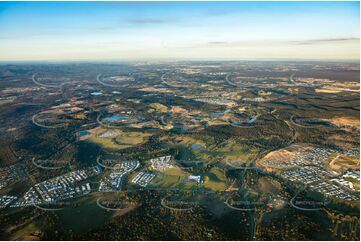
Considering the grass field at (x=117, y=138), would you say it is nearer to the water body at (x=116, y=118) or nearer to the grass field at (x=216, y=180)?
the water body at (x=116, y=118)

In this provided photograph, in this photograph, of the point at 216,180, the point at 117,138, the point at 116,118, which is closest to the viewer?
the point at 216,180

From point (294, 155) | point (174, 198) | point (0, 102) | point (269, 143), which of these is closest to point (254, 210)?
point (174, 198)

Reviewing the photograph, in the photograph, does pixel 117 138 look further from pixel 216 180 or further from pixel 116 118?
pixel 216 180

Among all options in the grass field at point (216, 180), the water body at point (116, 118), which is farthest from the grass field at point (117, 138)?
the grass field at point (216, 180)

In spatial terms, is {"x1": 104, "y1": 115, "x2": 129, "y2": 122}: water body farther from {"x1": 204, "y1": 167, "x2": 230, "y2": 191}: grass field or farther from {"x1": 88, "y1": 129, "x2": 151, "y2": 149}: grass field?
{"x1": 204, "y1": 167, "x2": 230, "y2": 191}: grass field

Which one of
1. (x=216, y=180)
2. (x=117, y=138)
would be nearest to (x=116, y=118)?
(x=117, y=138)

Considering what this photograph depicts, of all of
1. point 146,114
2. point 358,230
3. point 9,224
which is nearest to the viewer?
point 358,230

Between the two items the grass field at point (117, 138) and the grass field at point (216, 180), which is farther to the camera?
the grass field at point (117, 138)

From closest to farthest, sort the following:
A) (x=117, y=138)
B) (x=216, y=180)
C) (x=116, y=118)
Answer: (x=216, y=180), (x=117, y=138), (x=116, y=118)

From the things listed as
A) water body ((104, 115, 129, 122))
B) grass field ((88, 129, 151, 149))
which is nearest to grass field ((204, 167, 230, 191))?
grass field ((88, 129, 151, 149))

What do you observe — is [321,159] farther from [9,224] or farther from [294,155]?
[9,224]

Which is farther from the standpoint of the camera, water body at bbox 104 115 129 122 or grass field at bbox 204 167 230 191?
water body at bbox 104 115 129 122
